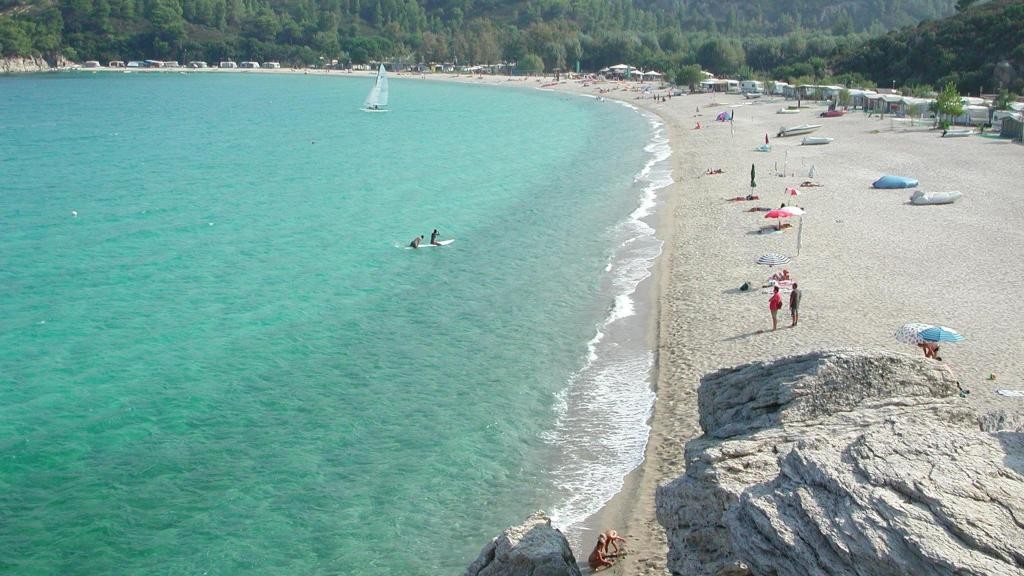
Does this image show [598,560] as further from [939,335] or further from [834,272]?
[834,272]

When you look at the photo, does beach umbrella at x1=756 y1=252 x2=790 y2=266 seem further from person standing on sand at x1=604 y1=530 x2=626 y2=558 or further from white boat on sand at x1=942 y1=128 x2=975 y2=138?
white boat on sand at x1=942 y1=128 x2=975 y2=138

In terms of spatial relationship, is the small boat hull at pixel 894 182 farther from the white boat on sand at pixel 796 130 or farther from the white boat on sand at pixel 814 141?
the white boat on sand at pixel 796 130

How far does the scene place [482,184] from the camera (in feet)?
180

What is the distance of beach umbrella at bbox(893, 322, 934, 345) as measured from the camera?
21.4 meters

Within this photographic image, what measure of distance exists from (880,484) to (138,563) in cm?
1258

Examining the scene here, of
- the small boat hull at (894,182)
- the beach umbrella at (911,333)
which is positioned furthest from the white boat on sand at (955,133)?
the beach umbrella at (911,333)

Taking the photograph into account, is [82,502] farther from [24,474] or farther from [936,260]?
[936,260]

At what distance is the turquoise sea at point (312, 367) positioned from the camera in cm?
1662

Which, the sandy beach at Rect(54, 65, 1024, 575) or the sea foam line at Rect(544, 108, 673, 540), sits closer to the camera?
the sea foam line at Rect(544, 108, 673, 540)

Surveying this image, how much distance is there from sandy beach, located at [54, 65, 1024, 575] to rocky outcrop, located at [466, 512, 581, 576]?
2743mm

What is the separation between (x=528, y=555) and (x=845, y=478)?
4430 millimetres

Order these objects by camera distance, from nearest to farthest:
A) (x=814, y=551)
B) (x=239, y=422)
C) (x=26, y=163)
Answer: (x=814, y=551)
(x=239, y=422)
(x=26, y=163)

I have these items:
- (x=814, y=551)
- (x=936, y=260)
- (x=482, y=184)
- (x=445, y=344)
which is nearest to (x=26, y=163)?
(x=482, y=184)

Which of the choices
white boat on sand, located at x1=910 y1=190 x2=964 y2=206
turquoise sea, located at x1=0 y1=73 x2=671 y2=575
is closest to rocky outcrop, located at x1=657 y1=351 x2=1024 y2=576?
turquoise sea, located at x1=0 y1=73 x2=671 y2=575
